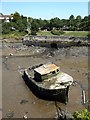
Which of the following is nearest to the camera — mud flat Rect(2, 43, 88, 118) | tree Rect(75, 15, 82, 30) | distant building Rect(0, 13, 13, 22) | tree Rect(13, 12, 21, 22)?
mud flat Rect(2, 43, 88, 118)

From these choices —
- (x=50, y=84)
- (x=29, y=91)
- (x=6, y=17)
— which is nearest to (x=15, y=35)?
(x=6, y=17)

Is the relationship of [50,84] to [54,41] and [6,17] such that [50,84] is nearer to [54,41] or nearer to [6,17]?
[54,41]

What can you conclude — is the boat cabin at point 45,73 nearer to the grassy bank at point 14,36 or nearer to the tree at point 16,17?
the grassy bank at point 14,36

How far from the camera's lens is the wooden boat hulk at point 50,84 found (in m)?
30.8

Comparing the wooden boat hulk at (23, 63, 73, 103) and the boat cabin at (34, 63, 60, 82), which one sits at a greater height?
the boat cabin at (34, 63, 60, 82)


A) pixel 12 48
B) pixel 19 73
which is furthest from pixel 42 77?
pixel 12 48

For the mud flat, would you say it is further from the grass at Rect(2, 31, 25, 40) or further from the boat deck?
the grass at Rect(2, 31, 25, 40)

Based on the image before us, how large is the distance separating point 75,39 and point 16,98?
62.9 meters

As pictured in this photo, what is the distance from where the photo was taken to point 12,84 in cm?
3934

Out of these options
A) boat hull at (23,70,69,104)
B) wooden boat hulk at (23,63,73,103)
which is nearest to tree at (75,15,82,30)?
wooden boat hulk at (23,63,73,103)

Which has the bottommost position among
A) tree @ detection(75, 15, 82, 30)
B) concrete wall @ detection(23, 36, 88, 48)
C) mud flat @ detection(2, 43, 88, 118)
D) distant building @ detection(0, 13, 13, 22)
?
mud flat @ detection(2, 43, 88, 118)

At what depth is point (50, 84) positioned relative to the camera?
108 ft

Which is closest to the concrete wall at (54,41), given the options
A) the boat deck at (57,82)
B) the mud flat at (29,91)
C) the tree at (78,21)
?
the mud flat at (29,91)

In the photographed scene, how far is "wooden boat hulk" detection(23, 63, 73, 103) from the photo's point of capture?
3075cm
